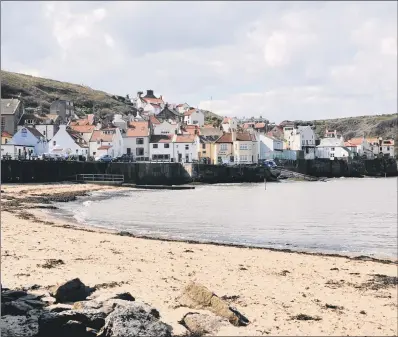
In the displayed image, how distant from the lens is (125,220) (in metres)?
30.2

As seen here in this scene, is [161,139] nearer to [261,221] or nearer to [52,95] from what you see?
[261,221]

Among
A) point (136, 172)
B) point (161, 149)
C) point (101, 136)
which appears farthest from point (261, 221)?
point (161, 149)

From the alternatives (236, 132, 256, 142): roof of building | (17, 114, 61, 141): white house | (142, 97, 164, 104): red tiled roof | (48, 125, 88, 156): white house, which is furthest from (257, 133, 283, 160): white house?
(142, 97, 164, 104): red tiled roof

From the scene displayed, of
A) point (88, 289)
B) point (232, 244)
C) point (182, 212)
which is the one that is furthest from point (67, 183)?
point (88, 289)

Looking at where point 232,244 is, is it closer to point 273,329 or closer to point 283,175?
point 273,329

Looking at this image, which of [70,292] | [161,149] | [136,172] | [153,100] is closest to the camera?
[70,292]

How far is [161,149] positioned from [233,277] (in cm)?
7526

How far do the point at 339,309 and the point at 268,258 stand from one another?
20.7 feet

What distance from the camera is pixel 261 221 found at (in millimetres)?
30906

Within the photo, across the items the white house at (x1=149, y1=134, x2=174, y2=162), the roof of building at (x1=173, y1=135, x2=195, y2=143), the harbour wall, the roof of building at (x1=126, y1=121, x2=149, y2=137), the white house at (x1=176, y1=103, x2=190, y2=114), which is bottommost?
the harbour wall

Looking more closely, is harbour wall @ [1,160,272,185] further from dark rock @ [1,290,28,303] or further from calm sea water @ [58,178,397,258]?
dark rock @ [1,290,28,303]

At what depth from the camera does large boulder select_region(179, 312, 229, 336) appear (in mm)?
8926

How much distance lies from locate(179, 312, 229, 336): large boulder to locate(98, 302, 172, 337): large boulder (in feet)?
2.43

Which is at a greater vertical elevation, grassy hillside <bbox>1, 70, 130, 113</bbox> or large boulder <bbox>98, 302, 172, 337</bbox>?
grassy hillside <bbox>1, 70, 130, 113</bbox>
